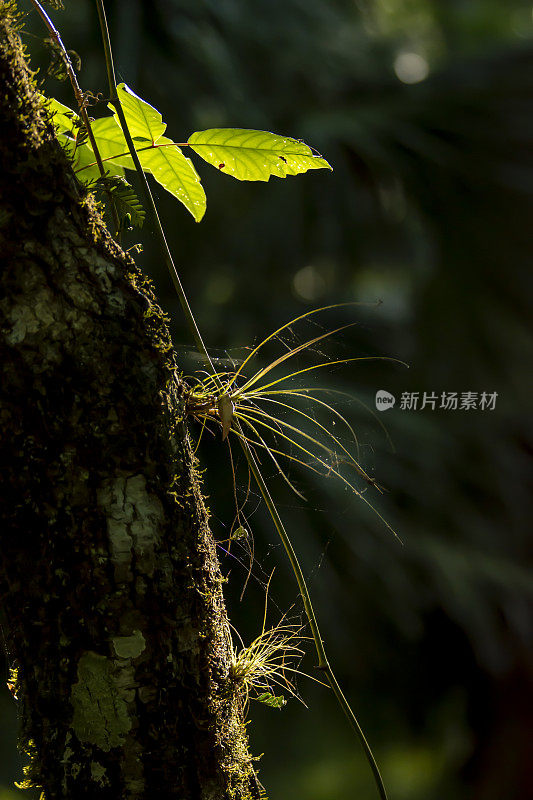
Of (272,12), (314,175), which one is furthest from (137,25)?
(314,175)

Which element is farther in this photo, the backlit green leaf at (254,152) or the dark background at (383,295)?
the dark background at (383,295)

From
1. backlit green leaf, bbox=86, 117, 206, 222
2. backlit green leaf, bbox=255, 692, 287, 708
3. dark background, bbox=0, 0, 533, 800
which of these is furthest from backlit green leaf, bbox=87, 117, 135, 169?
dark background, bbox=0, 0, 533, 800

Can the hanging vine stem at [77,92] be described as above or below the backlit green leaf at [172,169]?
above

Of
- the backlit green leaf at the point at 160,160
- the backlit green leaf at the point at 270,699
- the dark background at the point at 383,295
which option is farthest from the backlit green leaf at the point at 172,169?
the dark background at the point at 383,295

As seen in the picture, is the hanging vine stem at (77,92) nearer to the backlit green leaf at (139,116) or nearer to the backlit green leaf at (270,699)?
the backlit green leaf at (139,116)

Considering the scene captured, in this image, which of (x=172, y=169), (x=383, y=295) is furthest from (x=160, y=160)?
(x=383, y=295)

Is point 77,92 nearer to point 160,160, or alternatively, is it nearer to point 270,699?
point 160,160

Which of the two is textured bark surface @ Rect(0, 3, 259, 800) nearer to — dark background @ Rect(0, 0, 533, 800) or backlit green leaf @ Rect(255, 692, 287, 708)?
backlit green leaf @ Rect(255, 692, 287, 708)

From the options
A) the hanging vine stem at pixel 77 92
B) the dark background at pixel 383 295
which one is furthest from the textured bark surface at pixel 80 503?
the dark background at pixel 383 295
